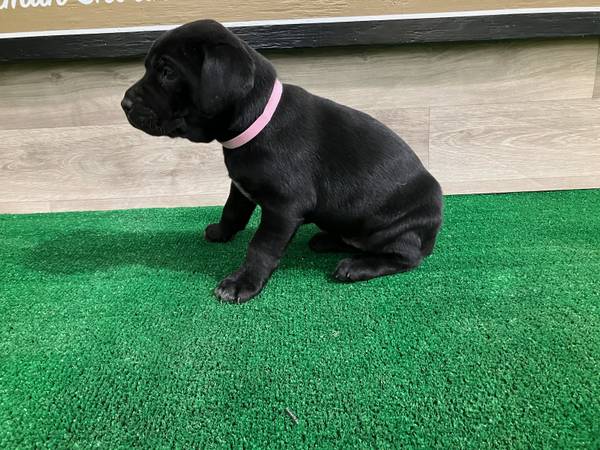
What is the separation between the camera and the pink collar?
4.94 ft

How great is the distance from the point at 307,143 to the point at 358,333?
0.65 meters

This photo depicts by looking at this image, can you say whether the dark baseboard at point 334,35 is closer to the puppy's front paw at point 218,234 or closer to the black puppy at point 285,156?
the black puppy at point 285,156

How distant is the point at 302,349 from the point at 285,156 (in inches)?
24.7

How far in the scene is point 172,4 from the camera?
7.14 feet

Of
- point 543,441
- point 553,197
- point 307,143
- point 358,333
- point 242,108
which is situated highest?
point 242,108

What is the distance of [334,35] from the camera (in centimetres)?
221

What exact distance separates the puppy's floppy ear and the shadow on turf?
638 mm

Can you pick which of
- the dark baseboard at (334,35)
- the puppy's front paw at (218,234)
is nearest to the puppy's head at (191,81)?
the puppy's front paw at (218,234)

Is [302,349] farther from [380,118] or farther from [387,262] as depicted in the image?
[380,118]

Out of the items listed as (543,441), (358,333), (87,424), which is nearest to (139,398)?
(87,424)

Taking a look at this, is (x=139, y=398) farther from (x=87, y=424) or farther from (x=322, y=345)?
(x=322, y=345)

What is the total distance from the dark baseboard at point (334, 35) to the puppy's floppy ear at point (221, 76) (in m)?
0.88

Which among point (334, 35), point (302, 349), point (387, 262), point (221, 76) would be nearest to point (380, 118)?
point (334, 35)

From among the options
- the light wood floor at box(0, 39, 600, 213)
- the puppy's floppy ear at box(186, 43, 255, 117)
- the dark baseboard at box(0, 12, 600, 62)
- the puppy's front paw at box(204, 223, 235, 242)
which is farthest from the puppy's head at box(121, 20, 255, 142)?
the light wood floor at box(0, 39, 600, 213)
